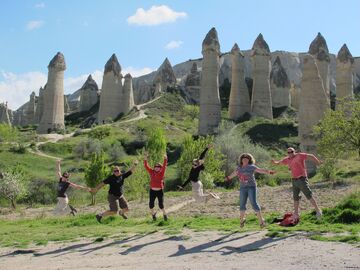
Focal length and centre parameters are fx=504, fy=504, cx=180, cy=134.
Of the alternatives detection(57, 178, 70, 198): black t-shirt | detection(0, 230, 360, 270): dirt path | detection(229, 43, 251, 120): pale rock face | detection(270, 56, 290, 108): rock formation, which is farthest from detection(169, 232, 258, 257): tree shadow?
detection(270, 56, 290, 108): rock formation

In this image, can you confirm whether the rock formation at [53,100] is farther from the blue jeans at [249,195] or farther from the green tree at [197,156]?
the blue jeans at [249,195]

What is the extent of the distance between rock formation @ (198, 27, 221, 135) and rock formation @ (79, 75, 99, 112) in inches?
1431

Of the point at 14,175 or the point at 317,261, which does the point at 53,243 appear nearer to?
the point at 317,261

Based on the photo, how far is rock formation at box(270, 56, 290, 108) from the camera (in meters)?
64.4

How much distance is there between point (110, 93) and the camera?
215ft

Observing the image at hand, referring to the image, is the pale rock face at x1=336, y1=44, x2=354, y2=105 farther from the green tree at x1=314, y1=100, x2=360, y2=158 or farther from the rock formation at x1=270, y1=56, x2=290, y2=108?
the green tree at x1=314, y1=100, x2=360, y2=158

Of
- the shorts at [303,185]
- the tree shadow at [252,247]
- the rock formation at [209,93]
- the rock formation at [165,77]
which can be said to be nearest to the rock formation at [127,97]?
the rock formation at [165,77]

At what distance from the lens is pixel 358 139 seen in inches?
910

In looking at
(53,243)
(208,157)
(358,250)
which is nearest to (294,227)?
(358,250)

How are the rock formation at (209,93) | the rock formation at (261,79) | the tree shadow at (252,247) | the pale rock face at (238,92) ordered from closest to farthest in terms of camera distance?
the tree shadow at (252,247), the rock formation at (209,93), the rock formation at (261,79), the pale rock face at (238,92)

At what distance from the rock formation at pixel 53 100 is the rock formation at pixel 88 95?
69.7ft

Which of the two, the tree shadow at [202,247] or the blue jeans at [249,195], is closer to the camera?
the tree shadow at [202,247]

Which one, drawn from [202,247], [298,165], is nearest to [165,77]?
[298,165]

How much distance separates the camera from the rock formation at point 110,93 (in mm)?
64875
